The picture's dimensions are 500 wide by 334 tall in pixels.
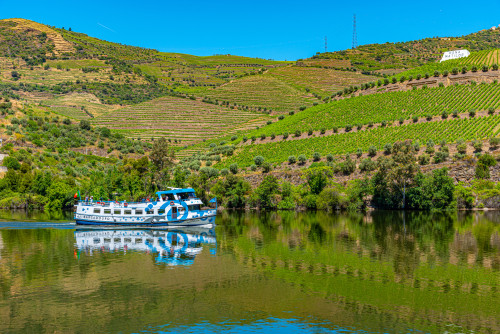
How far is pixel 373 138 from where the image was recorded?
9994cm

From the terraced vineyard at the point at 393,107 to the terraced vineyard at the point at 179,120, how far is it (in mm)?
28486

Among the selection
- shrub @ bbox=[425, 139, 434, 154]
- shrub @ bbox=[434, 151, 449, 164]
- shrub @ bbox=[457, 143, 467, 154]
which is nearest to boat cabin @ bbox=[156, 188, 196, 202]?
shrub @ bbox=[434, 151, 449, 164]

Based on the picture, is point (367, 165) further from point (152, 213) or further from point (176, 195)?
point (152, 213)

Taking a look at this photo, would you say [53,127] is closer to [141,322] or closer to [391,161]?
[391,161]

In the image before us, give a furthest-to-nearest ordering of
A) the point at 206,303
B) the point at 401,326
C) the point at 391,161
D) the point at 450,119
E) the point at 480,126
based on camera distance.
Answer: the point at 450,119 < the point at 480,126 < the point at 391,161 < the point at 206,303 < the point at 401,326

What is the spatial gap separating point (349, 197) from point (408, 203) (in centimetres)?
997

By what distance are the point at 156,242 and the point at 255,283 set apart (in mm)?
20940

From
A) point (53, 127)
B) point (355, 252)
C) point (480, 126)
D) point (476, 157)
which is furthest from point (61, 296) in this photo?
point (53, 127)

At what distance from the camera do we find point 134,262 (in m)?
35.0

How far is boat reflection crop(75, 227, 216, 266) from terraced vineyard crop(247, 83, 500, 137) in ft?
219

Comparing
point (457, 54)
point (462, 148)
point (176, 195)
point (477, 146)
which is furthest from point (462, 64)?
point (176, 195)

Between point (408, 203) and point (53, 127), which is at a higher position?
point (53, 127)

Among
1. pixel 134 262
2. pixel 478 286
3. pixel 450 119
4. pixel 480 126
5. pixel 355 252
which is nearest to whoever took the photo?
pixel 478 286

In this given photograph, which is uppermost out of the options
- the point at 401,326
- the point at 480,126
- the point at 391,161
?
the point at 480,126
